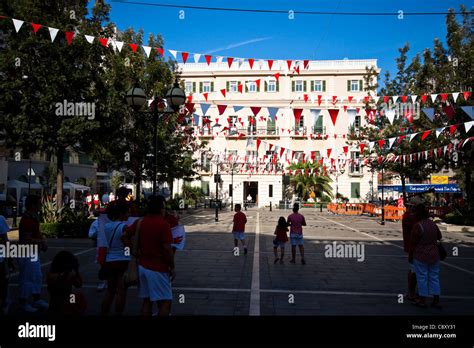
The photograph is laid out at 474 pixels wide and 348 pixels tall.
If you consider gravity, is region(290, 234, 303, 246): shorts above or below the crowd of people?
below

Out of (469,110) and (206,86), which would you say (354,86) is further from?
(469,110)

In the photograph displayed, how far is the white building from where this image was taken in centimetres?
4562

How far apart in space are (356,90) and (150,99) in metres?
31.2

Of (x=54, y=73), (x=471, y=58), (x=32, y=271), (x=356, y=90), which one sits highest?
(x=356, y=90)

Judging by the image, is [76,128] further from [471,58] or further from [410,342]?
[471,58]

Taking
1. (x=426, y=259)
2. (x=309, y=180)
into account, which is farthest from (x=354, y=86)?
(x=426, y=259)

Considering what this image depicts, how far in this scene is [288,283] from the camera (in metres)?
8.09

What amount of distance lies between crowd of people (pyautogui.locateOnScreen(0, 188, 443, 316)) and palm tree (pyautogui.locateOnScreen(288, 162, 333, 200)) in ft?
126

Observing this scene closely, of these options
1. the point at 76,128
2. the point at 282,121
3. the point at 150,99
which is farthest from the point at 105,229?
the point at 282,121

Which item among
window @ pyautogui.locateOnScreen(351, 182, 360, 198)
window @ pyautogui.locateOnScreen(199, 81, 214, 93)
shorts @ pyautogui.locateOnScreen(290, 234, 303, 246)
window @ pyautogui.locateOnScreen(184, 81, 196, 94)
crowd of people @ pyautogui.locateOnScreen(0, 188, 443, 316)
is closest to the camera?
crowd of people @ pyautogui.locateOnScreen(0, 188, 443, 316)

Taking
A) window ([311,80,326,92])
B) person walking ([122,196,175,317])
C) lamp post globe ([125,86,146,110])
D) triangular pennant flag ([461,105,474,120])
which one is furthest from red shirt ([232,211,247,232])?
window ([311,80,326,92])

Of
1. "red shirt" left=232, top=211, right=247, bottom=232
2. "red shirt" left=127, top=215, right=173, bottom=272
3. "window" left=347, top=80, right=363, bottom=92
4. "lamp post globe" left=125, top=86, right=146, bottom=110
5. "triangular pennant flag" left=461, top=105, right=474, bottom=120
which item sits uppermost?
"window" left=347, top=80, right=363, bottom=92

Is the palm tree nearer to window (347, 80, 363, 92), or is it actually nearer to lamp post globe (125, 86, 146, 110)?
window (347, 80, 363, 92)

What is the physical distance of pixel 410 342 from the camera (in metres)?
4.54
